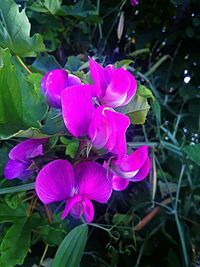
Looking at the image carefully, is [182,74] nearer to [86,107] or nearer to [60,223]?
[60,223]

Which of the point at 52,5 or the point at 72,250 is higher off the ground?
the point at 52,5

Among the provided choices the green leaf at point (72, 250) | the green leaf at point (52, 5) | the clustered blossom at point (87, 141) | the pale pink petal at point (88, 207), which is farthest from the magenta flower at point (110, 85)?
the green leaf at point (52, 5)

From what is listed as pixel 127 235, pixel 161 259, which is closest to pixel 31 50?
pixel 127 235

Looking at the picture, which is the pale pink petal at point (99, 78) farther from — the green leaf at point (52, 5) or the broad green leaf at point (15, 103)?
the green leaf at point (52, 5)

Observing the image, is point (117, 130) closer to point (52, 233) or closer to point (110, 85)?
point (110, 85)

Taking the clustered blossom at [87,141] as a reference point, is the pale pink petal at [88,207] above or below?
below

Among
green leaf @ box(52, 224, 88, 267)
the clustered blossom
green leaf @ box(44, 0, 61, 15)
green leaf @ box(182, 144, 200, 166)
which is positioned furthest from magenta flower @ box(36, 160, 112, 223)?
green leaf @ box(44, 0, 61, 15)

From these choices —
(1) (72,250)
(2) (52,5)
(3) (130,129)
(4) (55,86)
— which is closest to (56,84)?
(4) (55,86)
